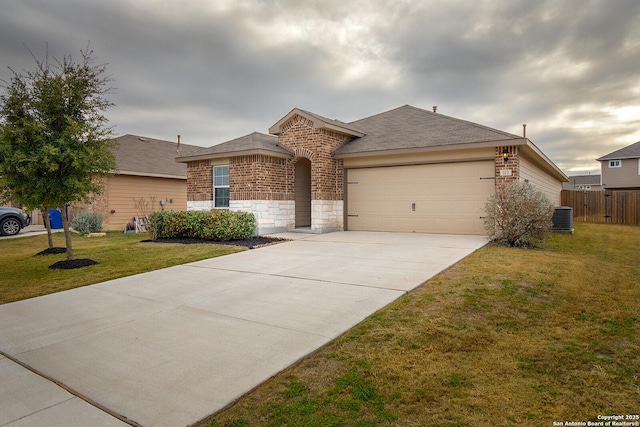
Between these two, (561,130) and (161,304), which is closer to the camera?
(161,304)

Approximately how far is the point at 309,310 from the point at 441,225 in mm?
8657

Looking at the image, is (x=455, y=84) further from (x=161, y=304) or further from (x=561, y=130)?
(x=161, y=304)

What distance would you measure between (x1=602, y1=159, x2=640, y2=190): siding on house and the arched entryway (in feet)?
91.7

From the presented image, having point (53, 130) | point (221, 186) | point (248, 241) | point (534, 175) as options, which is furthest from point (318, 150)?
point (534, 175)

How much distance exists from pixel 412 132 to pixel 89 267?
10.8 m

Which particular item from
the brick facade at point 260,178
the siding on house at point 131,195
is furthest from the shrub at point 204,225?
the siding on house at point 131,195

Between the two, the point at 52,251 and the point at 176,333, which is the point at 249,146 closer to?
the point at 52,251

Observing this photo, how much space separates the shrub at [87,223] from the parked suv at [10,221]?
2.83 meters

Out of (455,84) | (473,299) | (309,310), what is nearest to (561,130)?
(455,84)

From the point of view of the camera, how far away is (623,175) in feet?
96.9

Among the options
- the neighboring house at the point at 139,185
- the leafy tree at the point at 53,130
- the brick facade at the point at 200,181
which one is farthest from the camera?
the neighboring house at the point at 139,185

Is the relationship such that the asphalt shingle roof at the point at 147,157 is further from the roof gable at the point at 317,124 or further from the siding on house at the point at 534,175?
the siding on house at the point at 534,175

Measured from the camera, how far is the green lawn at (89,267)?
6.72 meters

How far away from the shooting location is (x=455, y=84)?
49.0ft
